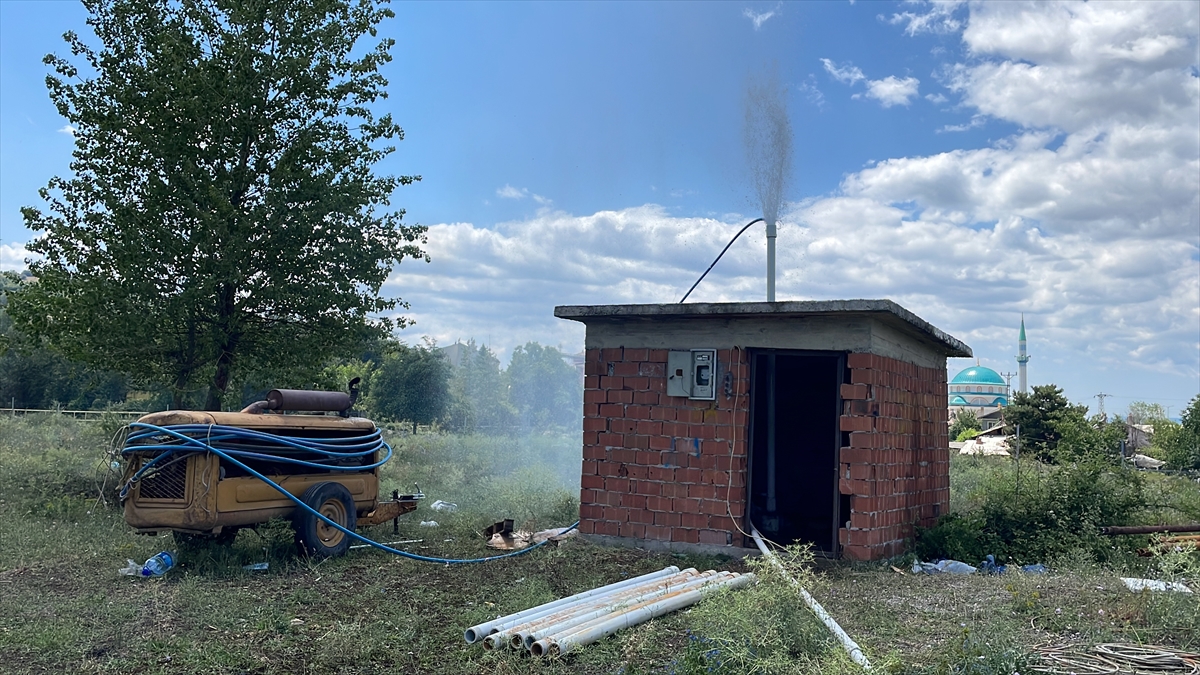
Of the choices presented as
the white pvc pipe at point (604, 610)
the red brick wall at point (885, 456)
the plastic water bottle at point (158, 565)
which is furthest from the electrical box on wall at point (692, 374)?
the plastic water bottle at point (158, 565)

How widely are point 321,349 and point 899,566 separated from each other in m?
7.88

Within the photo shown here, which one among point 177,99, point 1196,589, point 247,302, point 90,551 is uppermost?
point 177,99

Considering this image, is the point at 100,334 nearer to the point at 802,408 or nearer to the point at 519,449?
the point at 802,408

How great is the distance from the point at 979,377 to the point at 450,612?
73390 mm

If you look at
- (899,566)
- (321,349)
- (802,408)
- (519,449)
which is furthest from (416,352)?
(899,566)

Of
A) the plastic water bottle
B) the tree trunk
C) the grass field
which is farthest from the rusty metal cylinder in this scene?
the tree trunk

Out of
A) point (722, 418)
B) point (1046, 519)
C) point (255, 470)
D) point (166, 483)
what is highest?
point (722, 418)

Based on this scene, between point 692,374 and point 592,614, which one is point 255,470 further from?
point 692,374

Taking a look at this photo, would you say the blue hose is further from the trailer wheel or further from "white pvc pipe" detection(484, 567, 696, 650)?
"white pvc pipe" detection(484, 567, 696, 650)

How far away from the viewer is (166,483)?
298 inches

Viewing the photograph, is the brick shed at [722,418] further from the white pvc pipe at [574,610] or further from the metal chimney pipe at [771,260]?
the metal chimney pipe at [771,260]

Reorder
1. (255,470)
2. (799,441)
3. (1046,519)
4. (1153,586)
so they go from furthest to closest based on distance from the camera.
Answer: (799,441) → (1046,519) → (255,470) → (1153,586)

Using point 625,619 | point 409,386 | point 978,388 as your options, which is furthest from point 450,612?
point 978,388

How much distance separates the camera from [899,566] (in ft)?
27.5
